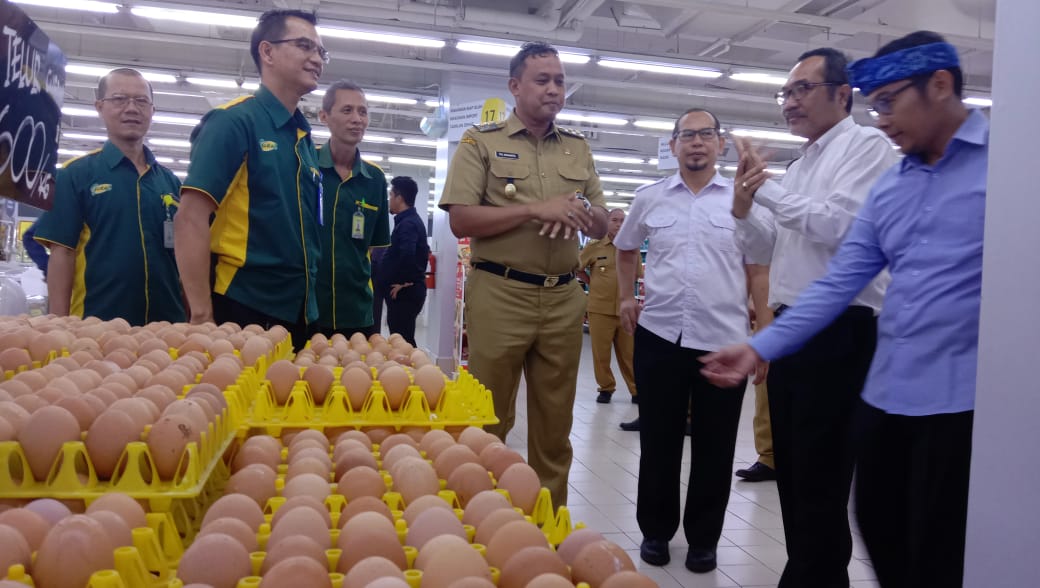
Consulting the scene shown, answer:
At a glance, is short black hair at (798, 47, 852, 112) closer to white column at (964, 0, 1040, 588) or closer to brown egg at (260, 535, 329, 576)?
white column at (964, 0, 1040, 588)

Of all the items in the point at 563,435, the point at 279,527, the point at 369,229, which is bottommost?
the point at 563,435

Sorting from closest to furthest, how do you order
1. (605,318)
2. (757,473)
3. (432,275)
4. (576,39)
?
(757,473) < (605,318) < (576,39) < (432,275)

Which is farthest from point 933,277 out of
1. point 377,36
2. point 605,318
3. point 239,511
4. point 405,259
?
point 377,36

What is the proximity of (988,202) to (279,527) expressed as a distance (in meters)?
1.45

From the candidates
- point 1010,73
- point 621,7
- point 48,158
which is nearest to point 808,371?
point 1010,73

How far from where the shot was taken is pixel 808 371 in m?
2.41

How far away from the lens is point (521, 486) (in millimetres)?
1341

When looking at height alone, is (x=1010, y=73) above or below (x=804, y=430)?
above

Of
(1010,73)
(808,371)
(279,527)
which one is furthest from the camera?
(808,371)

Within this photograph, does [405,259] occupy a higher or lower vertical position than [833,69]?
lower

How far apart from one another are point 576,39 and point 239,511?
927 centimetres

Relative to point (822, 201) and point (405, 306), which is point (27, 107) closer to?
point (822, 201)

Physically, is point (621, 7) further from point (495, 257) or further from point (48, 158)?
point (48, 158)

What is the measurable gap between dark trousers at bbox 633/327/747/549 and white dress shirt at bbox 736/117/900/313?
0.63 metres
